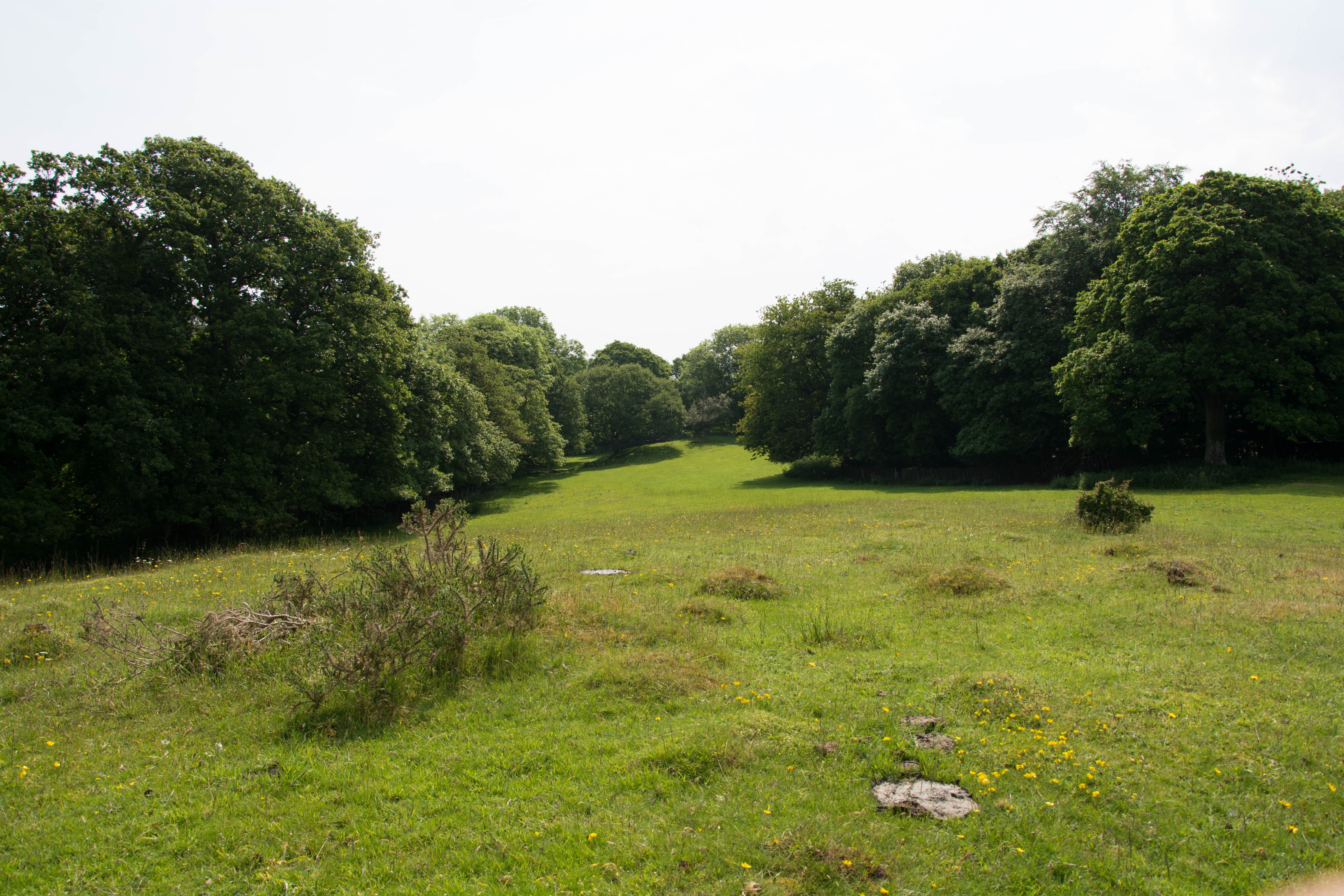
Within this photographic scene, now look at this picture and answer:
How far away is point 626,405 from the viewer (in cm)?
8519

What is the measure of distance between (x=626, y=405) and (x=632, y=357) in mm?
25707

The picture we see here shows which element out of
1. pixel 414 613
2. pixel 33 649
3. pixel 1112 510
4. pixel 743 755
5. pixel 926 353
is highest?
pixel 926 353

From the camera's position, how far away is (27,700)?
7.84 metres

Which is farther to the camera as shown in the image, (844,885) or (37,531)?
(37,531)

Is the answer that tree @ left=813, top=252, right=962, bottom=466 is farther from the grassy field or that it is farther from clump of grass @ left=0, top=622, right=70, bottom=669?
clump of grass @ left=0, top=622, right=70, bottom=669

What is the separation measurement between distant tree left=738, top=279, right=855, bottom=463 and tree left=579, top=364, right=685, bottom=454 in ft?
90.6

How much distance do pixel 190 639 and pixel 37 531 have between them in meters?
17.7

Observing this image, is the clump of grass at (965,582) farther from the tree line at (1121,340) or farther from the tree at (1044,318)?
the tree at (1044,318)

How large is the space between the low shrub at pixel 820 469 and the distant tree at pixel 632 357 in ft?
181

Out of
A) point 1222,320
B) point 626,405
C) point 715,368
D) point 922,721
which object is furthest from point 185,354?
point 715,368

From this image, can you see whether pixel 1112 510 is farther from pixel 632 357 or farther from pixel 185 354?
pixel 632 357

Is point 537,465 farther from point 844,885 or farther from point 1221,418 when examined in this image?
point 844,885

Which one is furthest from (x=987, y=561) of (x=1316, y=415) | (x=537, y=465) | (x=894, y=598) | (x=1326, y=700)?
(x=537, y=465)

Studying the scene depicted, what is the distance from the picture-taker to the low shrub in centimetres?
5362
